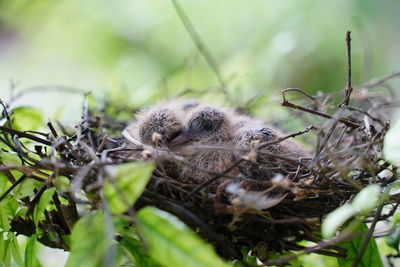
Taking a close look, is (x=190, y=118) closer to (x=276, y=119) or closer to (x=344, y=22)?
(x=276, y=119)

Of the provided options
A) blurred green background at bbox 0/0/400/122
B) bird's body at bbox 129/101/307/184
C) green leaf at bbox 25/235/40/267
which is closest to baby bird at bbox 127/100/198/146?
bird's body at bbox 129/101/307/184

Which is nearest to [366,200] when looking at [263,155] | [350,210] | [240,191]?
[350,210]

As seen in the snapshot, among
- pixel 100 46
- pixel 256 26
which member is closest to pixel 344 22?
pixel 256 26

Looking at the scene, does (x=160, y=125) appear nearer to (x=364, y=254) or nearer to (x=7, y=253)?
(x=7, y=253)

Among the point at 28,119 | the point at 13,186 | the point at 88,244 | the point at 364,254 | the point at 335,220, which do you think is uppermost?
the point at 28,119

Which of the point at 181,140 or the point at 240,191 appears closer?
the point at 240,191
